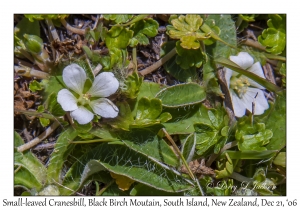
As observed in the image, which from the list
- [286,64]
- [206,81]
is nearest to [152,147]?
[206,81]

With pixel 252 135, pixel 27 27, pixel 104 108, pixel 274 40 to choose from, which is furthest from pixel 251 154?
pixel 27 27

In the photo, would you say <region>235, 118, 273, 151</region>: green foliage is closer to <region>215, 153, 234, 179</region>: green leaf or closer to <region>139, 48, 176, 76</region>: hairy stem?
<region>215, 153, 234, 179</region>: green leaf

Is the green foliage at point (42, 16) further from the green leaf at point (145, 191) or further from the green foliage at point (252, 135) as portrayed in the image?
the green foliage at point (252, 135)

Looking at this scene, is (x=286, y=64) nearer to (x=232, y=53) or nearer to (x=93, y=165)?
(x=232, y=53)

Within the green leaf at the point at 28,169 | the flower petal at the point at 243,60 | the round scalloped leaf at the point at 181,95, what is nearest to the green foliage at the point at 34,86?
the green leaf at the point at 28,169

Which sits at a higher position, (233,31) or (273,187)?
(233,31)
